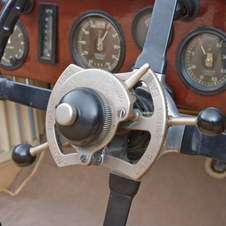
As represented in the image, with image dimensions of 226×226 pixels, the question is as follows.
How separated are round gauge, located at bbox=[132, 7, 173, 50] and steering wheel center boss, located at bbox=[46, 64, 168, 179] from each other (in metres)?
0.81

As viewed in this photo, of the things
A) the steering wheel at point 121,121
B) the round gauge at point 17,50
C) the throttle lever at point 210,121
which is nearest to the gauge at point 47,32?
the round gauge at point 17,50

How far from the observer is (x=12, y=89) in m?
0.80

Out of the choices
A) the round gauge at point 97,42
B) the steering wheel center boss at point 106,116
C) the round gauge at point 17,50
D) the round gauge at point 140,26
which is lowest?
Answer: the round gauge at point 17,50

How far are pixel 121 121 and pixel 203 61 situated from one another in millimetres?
849

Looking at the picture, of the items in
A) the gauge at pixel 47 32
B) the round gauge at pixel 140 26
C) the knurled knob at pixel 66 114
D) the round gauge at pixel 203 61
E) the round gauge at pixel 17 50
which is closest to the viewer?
the knurled knob at pixel 66 114

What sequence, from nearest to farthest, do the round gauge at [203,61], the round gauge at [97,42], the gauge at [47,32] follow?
the round gauge at [203,61] < the round gauge at [97,42] < the gauge at [47,32]

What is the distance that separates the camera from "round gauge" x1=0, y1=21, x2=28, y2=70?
1.70 meters

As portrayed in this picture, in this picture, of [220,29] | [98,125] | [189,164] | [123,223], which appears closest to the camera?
[98,125]

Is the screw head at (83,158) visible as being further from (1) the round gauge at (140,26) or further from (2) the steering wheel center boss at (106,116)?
(1) the round gauge at (140,26)

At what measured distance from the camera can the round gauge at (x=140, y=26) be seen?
51.7 inches

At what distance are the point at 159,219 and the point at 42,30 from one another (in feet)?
3.97

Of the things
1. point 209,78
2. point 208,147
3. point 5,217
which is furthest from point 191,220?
point 208,147

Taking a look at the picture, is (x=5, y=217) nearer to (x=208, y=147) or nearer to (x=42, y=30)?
(x=42, y=30)

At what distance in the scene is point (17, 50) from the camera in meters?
1.75
